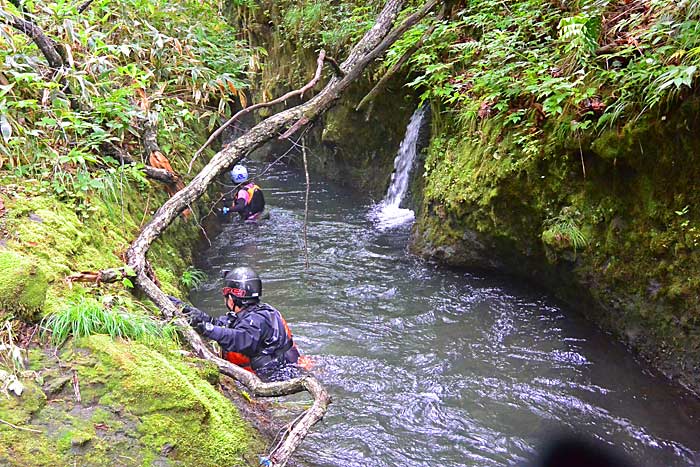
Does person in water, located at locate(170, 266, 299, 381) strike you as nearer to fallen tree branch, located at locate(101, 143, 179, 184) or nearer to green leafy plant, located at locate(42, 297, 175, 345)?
green leafy plant, located at locate(42, 297, 175, 345)

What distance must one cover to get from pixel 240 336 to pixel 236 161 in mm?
1958

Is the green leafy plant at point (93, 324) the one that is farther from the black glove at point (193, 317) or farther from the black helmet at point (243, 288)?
the black helmet at point (243, 288)

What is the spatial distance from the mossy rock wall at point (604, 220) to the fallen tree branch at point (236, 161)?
1.81 metres

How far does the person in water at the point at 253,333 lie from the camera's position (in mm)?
4566

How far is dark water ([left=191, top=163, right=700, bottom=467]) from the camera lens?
4047 mm

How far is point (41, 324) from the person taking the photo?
9.68 ft

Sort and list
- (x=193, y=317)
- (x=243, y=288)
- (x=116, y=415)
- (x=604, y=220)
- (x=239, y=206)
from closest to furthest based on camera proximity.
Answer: (x=116, y=415), (x=193, y=317), (x=243, y=288), (x=604, y=220), (x=239, y=206)

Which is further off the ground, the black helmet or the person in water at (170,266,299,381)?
the black helmet

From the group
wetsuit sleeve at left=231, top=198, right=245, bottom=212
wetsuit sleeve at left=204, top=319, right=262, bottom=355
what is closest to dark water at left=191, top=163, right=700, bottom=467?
wetsuit sleeve at left=204, top=319, right=262, bottom=355

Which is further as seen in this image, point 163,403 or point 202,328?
point 202,328

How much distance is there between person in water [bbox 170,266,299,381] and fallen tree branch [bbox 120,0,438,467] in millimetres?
467

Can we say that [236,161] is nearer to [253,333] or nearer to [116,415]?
[253,333]

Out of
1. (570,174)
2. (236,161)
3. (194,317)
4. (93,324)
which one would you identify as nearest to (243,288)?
(194,317)

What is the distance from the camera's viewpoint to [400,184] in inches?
401
